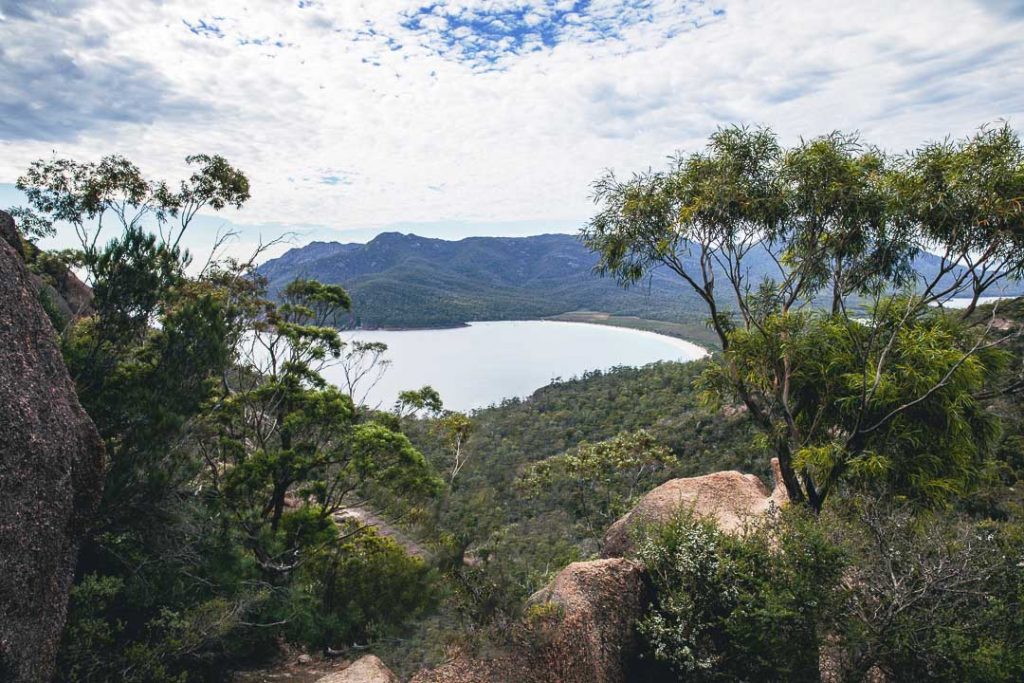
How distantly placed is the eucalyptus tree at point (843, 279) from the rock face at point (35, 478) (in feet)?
24.2

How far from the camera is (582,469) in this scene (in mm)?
17656

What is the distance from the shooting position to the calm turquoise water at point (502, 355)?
82.4m

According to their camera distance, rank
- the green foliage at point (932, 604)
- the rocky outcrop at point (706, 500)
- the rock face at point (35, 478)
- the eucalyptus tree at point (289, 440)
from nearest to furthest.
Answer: the rock face at point (35, 478) → the green foliage at point (932, 604) → the rocky outcrop at point (706, 500) → the eucalyptus tree at point (289, 440)

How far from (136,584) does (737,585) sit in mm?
7996

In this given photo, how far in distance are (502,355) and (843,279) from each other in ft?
353

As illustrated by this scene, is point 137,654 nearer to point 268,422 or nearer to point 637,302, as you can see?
point 268,422

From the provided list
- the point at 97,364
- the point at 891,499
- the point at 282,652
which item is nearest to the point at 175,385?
the point at 97,364

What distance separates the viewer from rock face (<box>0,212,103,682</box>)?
184 inches

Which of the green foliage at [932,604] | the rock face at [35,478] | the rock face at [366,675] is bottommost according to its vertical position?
the rock face at [366,675]

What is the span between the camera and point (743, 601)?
623 centimetres

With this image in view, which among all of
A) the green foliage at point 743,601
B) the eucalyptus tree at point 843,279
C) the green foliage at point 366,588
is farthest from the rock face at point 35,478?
the eucalyptus tree at point 843,279

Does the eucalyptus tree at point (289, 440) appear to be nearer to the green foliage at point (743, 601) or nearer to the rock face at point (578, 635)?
the rock face at point (578, 635)

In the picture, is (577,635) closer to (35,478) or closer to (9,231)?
(35,478)

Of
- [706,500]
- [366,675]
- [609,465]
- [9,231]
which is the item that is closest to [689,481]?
[706,500]
